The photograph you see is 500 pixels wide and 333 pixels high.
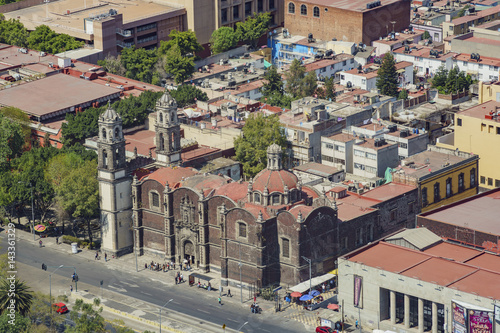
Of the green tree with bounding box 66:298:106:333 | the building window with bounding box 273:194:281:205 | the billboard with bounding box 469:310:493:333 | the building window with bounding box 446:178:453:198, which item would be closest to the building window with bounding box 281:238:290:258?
the building window with bounding box 273:194:281:205

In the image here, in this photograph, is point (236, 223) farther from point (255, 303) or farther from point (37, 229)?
point (37, 229)

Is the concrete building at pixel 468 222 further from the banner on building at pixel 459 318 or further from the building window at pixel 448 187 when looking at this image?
the banner on building at pixel 459 318

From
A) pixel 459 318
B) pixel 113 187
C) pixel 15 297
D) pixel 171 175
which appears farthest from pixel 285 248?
pixel 15 297

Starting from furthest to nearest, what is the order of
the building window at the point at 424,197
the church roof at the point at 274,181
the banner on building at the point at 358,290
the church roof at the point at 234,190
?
1. the building window at the point at 424,197
2. the church roof at the point at 234,190
3. the church roof at the point at 274,181
4. the banner on building at the point at 358,290

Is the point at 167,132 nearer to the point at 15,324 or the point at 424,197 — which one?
the point at 424,197

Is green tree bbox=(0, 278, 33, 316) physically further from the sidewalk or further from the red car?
the sidewalk

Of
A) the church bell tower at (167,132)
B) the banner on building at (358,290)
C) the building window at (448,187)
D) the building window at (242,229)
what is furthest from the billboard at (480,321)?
the church bell tower at (167,132)
